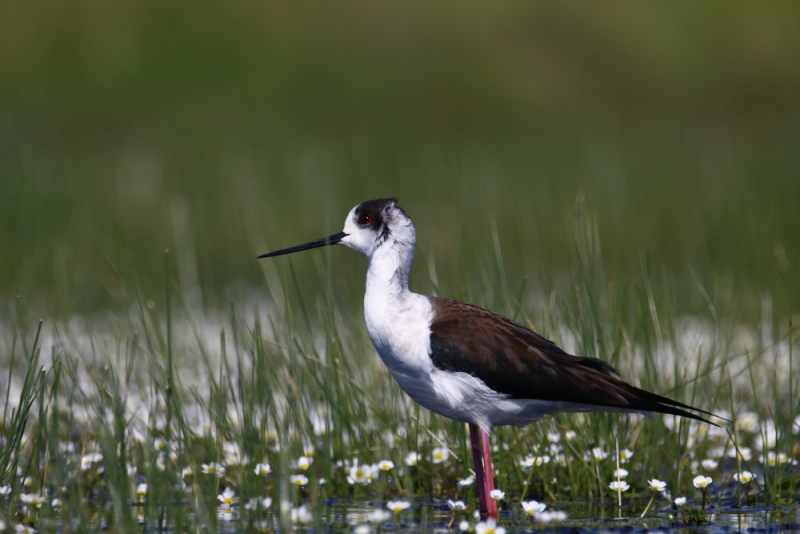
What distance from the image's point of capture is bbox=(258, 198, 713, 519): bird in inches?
164

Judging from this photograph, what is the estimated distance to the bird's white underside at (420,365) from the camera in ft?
13.8

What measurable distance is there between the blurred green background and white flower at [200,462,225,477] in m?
2.40

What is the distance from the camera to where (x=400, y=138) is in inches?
637

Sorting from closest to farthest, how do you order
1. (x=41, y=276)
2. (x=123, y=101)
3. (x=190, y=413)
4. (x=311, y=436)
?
(x=311, y=436) → (x=190, y=413) → (x=41, y=276) → (x=123, y=101)

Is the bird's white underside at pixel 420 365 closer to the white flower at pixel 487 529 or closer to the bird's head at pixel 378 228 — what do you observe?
the bird's head at pixel 378 228

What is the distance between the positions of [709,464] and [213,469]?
2731 millimetres

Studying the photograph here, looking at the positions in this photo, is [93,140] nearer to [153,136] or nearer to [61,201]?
[153,136]

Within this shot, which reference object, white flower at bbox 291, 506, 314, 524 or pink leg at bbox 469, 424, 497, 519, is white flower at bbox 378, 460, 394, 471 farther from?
white flower at bbox 291, 506, 314, 524

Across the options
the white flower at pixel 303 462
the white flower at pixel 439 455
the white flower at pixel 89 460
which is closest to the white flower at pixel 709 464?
the white flower at pixel 439 455

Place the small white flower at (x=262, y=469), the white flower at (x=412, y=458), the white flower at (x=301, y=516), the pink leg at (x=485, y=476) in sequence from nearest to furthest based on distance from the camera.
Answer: the white flower at (x=301, y=516) < the pink leg at (x=485, y=476) < the small white flower at (x=262, y=469) < the white flower at (x=412, y=458)

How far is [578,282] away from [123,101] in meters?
14.6

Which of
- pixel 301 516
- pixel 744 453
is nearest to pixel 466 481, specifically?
pixel 301 516

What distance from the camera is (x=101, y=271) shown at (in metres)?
10.9

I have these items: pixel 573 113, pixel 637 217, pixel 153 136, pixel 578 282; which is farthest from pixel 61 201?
pixel 573 113
